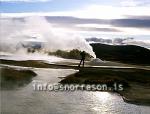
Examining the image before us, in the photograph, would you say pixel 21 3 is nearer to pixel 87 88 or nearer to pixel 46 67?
pixel 46 67

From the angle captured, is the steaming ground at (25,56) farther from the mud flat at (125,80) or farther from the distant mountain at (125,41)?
the distant mountain at (125,41)

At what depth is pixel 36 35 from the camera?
7824 mm

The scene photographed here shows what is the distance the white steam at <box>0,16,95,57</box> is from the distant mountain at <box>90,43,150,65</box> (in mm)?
146

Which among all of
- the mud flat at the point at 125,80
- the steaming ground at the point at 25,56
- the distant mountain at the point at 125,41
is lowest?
the mud flat at the point at 125,80

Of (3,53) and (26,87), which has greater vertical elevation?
(3,53)

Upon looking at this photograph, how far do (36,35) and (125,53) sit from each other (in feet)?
4.74

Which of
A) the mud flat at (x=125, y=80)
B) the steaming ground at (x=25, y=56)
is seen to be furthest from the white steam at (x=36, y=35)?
the mud flat at (x=125, y=80)

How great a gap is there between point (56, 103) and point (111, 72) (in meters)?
1.00

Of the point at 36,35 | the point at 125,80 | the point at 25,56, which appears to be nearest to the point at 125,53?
the point at 125,80

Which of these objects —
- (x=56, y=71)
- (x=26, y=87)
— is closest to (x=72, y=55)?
(x=56, y=71)

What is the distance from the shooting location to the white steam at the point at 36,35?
7.76 meters

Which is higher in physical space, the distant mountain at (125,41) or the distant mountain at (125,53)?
the distant mountain at (125,41)

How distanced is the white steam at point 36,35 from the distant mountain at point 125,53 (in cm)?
15

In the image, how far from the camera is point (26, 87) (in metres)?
7.75
